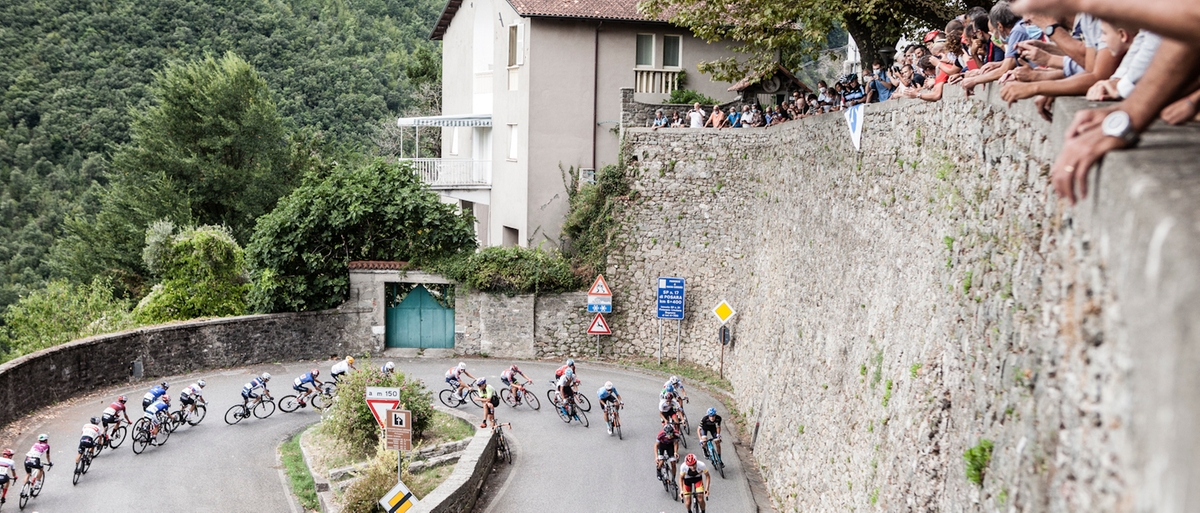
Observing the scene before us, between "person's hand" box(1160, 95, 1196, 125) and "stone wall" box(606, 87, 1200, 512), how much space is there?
0.12 m

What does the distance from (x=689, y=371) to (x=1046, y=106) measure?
20.4 metres

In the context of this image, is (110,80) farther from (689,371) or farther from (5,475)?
(5,475)

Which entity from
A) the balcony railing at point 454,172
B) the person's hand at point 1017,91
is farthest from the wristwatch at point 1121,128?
the balcony railing at point 454,172

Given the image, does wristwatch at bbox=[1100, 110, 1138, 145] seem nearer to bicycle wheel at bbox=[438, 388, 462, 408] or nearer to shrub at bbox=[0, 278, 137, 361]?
bicycle wheel at bbox=[438, 388, 462, 408]

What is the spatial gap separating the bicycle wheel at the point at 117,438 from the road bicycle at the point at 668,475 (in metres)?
10.5

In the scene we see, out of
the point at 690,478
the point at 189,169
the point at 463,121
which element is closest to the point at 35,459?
the point at 690,478

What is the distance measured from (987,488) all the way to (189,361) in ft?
75.6

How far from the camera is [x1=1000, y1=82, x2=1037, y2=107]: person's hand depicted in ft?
21.4

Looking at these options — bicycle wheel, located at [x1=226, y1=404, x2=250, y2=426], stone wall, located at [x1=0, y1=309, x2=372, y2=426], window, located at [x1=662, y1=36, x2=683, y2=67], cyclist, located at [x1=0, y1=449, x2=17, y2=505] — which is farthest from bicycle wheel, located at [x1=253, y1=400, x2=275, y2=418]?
window, located at [x1=662, y1=36, x2=683, y2=67]

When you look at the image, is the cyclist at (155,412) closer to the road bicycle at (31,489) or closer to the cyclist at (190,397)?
the cyclist at (190,397)

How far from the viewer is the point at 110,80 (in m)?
51.5

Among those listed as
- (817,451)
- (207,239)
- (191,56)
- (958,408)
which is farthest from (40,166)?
(958,408)

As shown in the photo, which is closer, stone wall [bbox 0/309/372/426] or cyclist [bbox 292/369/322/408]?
stone wall [bbox 0/309/372/426]

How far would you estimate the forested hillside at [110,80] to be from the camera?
4978 centimetres
